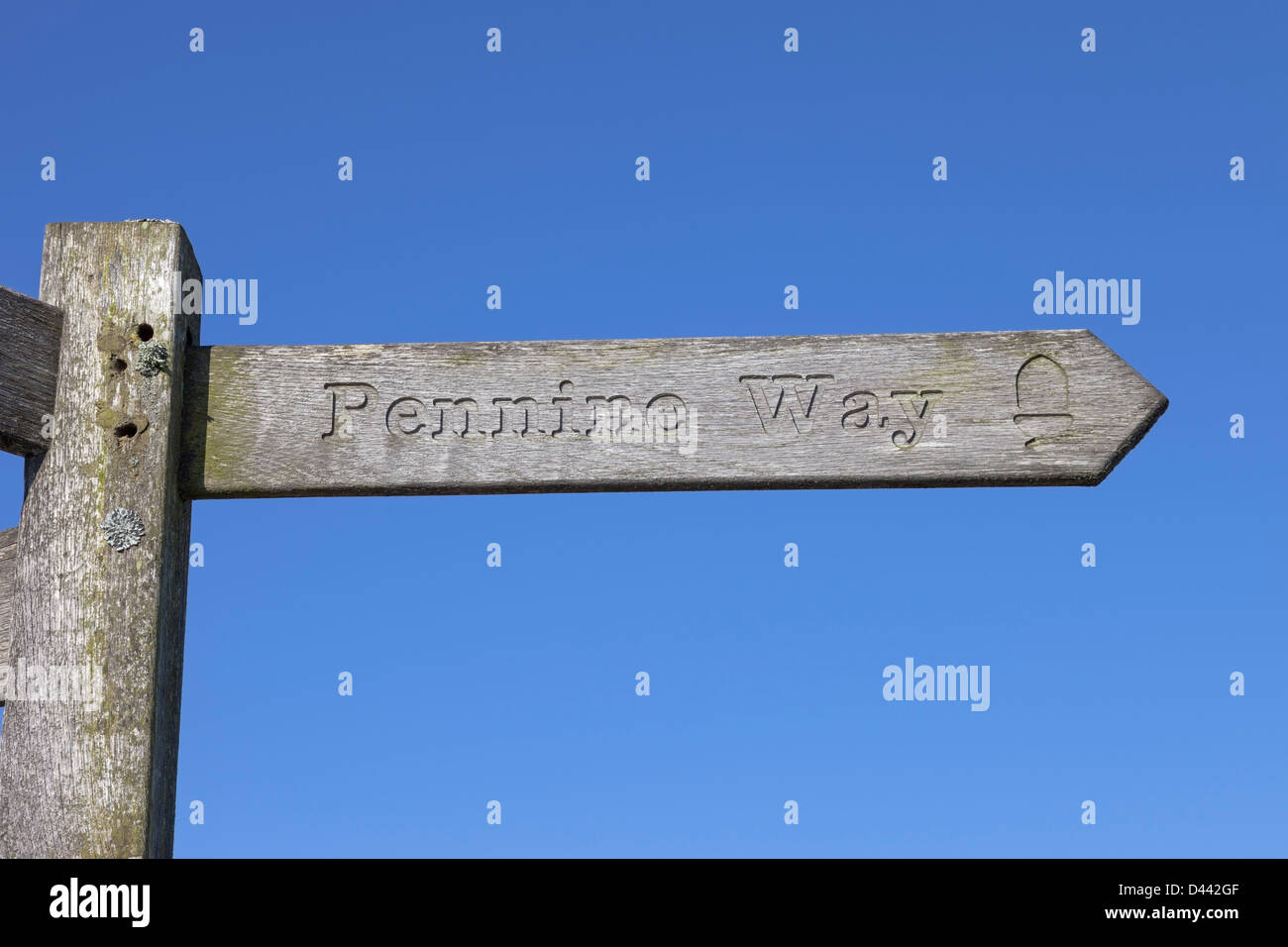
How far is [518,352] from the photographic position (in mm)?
2719

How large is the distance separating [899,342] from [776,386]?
0.95 feet

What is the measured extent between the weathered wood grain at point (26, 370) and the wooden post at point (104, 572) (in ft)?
0.09

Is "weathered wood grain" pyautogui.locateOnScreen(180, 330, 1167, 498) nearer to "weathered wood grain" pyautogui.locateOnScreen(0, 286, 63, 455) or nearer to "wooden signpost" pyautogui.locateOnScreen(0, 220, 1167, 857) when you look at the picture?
"wooden signpost" pyautogui.locateOnScreen(0, 220, 1167, 857)

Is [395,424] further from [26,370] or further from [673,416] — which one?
[26,370]

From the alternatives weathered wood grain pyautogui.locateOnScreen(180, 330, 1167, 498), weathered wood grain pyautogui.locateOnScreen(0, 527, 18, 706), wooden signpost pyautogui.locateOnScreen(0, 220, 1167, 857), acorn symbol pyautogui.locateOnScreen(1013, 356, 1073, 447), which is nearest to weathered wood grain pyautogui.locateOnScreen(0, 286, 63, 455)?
wooden signpost pyautogui.locateOnScreen(0, 220, 1167, 857)

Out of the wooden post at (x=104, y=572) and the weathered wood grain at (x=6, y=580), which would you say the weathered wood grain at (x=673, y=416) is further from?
the weathered wood grain at (x=6, y=580)

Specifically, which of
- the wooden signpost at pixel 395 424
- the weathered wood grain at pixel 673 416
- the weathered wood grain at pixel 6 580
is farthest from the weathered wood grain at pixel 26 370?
the weathered wood grain at pixel 673 416

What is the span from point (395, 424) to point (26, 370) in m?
0.80

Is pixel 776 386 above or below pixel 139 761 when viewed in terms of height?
above

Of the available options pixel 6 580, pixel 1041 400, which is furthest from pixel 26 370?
pixel 1041 400

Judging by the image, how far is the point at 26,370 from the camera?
8.72 ft
